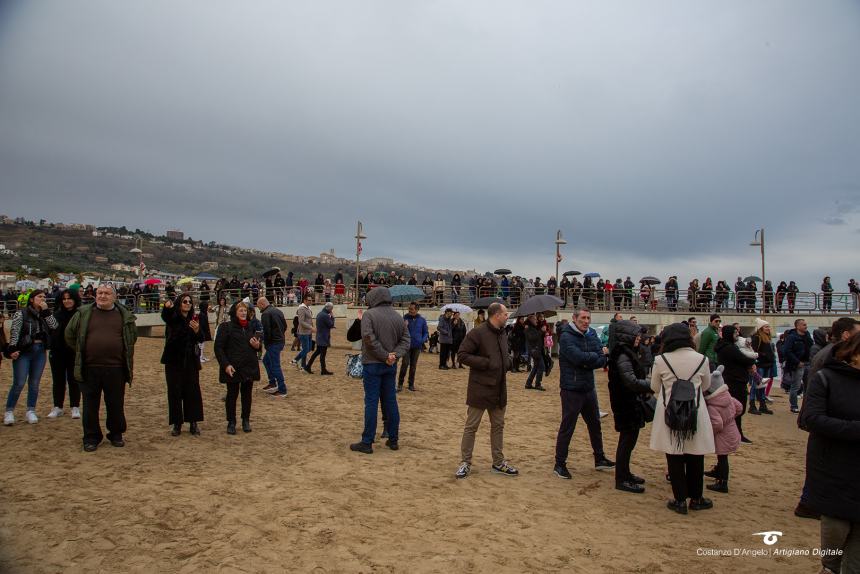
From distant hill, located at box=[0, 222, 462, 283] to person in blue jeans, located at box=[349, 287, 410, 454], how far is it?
57805mm

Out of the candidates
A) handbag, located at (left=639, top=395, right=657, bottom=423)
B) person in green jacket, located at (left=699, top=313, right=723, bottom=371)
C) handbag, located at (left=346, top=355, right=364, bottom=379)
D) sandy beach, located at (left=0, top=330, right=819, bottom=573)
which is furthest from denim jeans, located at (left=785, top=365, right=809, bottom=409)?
handbag, located at (left=346, top=355, right=364, bottom=379)

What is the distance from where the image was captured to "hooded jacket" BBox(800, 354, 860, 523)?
3.25m

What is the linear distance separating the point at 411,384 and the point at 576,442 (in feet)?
16.5

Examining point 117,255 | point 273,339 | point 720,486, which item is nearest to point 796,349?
point 720,486

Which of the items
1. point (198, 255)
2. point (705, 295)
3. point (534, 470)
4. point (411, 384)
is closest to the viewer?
point (534, 470)

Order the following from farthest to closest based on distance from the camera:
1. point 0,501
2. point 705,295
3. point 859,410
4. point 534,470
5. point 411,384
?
point 705,295, point 411,384, point 534,470, point 0,501, point 859,410

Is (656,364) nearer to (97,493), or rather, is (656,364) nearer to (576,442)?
(576,442)

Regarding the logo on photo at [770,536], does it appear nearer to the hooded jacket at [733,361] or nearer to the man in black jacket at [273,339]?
the hooded jacket at [733,361]

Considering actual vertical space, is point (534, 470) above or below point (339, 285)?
below

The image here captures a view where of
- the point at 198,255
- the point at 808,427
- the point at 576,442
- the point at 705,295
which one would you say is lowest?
the point at 576,442

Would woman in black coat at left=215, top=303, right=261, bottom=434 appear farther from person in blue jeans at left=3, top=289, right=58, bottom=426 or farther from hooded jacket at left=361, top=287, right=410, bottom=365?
person in blue jeans at left=3, top=289, right=58, bottom=426

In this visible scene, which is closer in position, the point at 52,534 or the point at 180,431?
the point at 52,534

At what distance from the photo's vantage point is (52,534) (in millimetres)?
4145

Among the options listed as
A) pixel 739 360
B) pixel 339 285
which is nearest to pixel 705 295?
pixel 339 285
